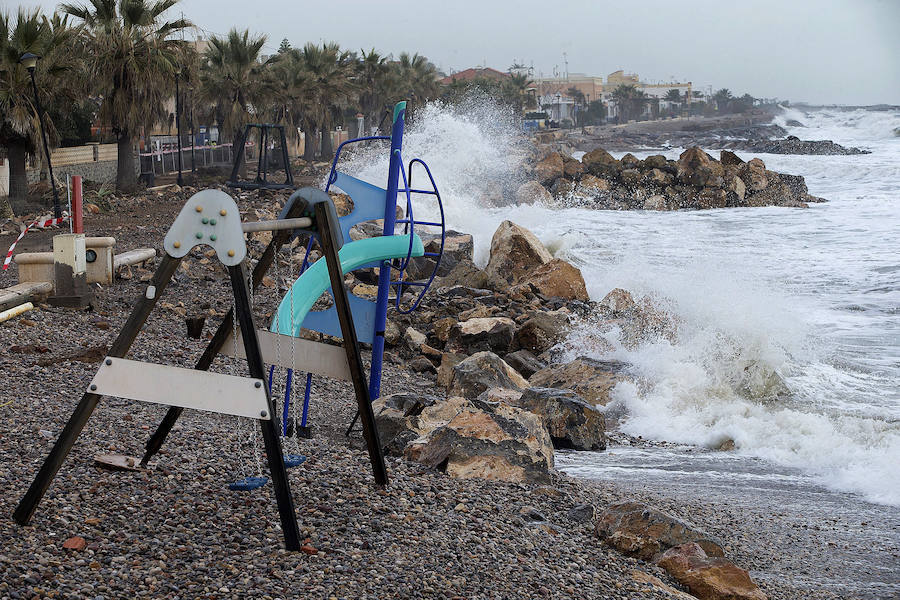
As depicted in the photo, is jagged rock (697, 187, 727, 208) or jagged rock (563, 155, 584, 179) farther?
jagged rock (563, 155, 584, 179)

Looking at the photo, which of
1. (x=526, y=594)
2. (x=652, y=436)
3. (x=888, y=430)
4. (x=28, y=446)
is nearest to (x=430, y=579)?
(x=526, y=594)

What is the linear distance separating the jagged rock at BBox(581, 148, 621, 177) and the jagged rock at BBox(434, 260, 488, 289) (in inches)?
1033

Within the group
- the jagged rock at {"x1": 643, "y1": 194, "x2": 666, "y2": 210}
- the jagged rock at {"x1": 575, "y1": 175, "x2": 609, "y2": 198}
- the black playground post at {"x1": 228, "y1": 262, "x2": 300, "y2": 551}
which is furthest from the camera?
the jagged rock at {"x1": 575, "y1": 175, "x2": 609, "y2": 198}

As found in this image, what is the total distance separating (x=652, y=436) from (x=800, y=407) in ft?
6.30

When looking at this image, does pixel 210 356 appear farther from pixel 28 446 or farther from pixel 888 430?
pixel 888 430

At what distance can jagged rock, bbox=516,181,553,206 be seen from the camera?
1278 inches

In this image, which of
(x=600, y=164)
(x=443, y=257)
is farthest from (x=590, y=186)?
(x=443, y=257)

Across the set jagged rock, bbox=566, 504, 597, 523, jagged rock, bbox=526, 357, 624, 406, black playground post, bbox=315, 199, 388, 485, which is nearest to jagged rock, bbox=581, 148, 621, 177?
jagged rock, bbox=526, 357, 624, 406

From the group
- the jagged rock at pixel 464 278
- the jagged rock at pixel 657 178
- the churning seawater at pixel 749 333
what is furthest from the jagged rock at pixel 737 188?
the jagged rock at pixel 464 278

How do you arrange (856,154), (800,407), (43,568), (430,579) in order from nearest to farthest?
(43,568) → (430,579) → (800,407) → (856,154)

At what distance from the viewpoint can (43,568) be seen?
3385 mm

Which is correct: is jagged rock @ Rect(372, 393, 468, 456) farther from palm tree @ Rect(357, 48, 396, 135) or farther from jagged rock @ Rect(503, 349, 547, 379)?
palm tree @ Rect(357, 48, 396, 135)

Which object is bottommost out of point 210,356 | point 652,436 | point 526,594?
point 652,436

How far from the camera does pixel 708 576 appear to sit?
432 cm
